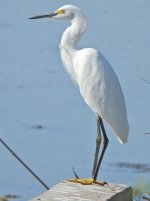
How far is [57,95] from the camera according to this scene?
6863 mm

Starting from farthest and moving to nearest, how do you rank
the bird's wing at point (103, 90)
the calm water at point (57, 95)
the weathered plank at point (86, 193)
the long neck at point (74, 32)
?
the calm water at point (57, 95), the long neck at point (74, 32), the bird's wing at point (103, 90), the weathered plank at point (86, 193)

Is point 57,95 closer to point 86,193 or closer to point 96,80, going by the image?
point 96,80

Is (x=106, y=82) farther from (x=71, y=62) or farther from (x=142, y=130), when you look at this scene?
(x=142, y=130)

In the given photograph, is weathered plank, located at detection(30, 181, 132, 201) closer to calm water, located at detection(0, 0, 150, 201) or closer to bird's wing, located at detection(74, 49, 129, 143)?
bird's wing, located at detection(74, 49, 129, 143)

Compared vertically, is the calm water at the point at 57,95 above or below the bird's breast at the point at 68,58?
below

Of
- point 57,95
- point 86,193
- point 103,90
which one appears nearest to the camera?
point 86,193

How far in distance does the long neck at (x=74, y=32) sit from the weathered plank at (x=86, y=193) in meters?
0.95

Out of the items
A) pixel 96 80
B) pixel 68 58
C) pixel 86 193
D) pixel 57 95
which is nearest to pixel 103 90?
pixel 96 80

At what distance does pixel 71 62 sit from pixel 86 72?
13 centimetres

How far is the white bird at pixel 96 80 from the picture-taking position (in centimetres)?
427

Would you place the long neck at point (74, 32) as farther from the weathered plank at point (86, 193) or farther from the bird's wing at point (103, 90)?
the weathered plank at point (86, 193)

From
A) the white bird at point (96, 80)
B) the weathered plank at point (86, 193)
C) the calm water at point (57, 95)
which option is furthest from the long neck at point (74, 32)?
the calm water at point (57, 95)

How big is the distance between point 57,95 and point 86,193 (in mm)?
3409

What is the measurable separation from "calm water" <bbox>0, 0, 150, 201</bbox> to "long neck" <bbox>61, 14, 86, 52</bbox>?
1.10 meters
